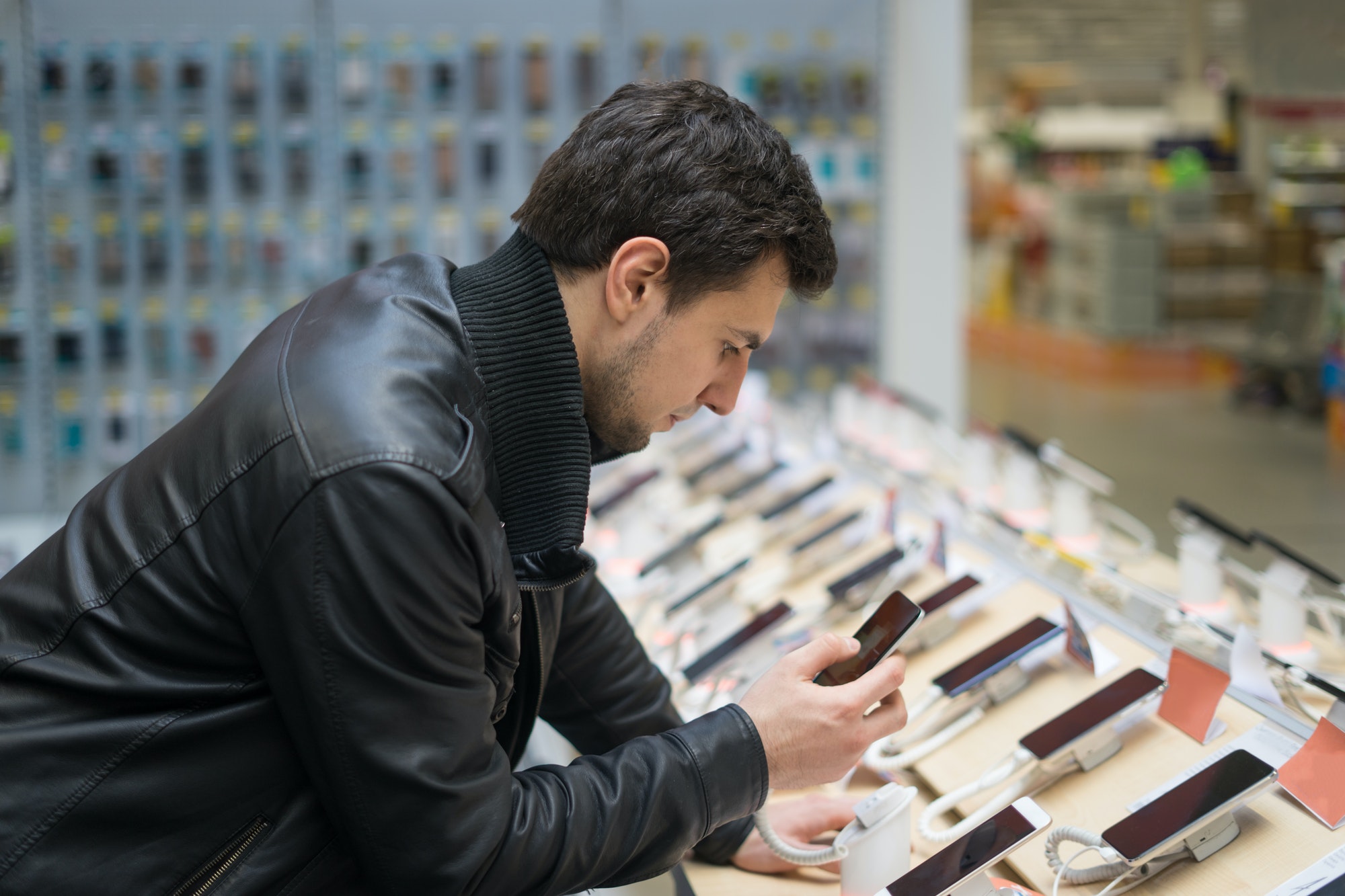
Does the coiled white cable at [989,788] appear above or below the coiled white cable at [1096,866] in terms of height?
below

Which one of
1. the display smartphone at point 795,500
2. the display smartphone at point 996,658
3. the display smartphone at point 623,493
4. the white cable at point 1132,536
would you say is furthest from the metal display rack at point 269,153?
the display smartphone at point 996,658

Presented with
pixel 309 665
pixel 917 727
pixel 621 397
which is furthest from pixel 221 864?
pixel 917 727

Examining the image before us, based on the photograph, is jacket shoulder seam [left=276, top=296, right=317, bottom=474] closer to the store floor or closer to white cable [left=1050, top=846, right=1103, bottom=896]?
white cable [left=1050, top=846, right=1103, bottom=896]

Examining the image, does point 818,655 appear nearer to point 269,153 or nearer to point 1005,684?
point 1005,684

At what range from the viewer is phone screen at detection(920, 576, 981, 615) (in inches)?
73.2

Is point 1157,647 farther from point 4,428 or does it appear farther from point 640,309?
point 4,428

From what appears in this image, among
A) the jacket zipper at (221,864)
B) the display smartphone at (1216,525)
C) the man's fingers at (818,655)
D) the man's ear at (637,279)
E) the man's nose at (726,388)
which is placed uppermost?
the man's ear at (637,279)

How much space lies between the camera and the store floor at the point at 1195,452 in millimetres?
5734

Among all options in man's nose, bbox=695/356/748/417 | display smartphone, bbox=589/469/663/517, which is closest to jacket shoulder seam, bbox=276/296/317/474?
man's nose, bbox=695/356/748/417

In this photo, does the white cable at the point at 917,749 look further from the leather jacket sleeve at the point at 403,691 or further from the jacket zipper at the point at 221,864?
the jacket zipper at the point at 221,864

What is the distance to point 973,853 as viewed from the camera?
118 cm

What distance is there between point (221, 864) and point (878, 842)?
0.66 m

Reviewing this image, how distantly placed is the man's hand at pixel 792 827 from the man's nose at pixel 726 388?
0.53 metres

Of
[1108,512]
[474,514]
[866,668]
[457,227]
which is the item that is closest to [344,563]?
[474,514]
